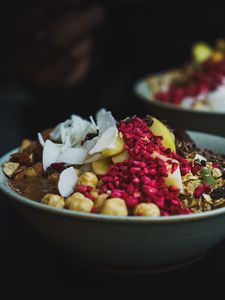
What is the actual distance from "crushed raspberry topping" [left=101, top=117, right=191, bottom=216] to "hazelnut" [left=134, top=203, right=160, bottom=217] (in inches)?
0.9

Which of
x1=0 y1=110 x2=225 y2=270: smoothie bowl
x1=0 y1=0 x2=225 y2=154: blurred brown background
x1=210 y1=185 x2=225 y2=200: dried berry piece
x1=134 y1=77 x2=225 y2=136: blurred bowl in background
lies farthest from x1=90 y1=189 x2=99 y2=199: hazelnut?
x1=0 y1=0 x2=225 y2=154: blurred brown background

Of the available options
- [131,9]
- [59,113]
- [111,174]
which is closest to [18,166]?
[111,174]

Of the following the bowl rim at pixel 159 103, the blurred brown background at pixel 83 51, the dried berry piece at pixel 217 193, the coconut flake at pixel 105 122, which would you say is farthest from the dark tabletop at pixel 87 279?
the blurred brown background at pixel 83 51

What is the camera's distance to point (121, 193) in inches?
41.4

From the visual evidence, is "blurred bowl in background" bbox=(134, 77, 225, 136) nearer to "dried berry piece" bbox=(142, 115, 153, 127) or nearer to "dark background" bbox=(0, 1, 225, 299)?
"dark background" bbox=(0, 1, 225, 299)

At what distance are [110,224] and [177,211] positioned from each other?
141 mm

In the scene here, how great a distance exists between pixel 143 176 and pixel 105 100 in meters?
1.43

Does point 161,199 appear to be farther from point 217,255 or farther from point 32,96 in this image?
point 32,96

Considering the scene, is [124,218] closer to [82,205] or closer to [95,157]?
[82,205]

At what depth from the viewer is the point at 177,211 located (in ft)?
3.38

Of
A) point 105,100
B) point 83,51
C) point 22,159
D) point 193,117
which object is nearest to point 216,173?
point 22,159

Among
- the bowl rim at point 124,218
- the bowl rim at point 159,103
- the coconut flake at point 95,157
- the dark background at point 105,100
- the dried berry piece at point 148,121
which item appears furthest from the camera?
the bowl rim at point 159,103

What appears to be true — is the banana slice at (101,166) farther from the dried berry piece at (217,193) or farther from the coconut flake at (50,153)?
the dried berry piece at (217,193)

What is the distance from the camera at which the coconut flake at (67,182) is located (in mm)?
1103
